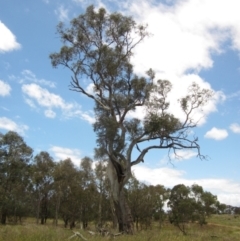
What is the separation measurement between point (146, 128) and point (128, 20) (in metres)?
8.25

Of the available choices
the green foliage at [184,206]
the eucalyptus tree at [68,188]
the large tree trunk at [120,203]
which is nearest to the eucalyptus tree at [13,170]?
the eucalyptus tree at [68,188]

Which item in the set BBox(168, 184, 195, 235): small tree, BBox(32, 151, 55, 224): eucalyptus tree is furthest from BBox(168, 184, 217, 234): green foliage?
BBox(32, 151, 55, 224): eucalyptus tree

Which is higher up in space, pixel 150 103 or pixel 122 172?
pixel 150 103

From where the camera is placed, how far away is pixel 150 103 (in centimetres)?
2347

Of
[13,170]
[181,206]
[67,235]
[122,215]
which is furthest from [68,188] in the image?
[67,235]

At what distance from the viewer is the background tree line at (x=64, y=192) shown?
45.5 m

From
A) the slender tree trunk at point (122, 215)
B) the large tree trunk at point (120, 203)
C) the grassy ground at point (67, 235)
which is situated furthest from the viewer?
the large tree trunk at point (120, 203)

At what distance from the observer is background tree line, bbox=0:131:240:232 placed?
45.5m

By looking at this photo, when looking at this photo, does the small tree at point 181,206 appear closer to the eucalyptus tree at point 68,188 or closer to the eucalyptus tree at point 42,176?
the eucalyptus tree at point 68,188

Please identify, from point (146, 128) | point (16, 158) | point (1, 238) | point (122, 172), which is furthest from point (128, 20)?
point (16, 158)

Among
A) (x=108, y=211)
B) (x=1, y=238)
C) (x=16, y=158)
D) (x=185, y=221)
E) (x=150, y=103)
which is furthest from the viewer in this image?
(x=108, y=211)

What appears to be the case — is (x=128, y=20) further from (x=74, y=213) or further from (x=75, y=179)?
(x=74, y=213)

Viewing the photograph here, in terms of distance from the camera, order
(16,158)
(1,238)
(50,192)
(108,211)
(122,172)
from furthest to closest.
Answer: (50,192) → (108,211) → (16,158) → (122,172) → (1,238)

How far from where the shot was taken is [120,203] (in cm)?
2123
